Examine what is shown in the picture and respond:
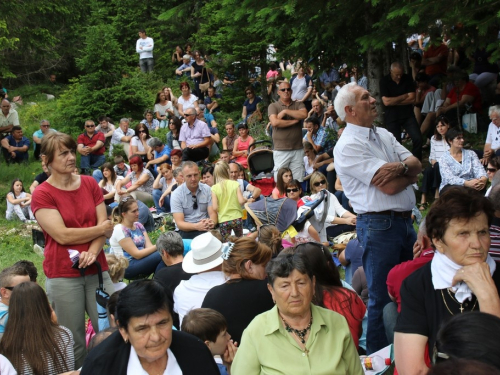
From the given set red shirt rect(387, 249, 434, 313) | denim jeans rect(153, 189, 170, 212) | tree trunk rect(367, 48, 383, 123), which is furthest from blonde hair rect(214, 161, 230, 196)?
red shirt rect(387, 249, 434, 313)

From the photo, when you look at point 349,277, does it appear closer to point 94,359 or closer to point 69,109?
point 94,359

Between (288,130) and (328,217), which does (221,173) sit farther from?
(288,130)

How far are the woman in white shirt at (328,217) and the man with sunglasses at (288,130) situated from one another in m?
2.09

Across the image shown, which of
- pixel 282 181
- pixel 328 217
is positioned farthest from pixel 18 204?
pixel 328 217

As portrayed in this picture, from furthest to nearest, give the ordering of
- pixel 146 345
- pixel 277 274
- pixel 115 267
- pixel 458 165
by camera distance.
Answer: pixel 458 165 → pixel 115 267 → pixel 277 274 → pixel 146 345

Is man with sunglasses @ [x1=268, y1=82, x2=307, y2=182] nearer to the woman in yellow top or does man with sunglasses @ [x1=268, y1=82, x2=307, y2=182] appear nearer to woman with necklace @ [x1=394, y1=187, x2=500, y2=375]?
the woman in yellow top

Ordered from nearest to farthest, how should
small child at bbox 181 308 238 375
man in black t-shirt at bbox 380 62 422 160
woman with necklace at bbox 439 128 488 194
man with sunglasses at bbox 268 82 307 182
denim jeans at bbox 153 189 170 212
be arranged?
small child at bbox 181 308 238 375 < woman with necklace at bbox 439 128 488 194 < man in black t-shirt at bbox 380 62 422 160 < man with sunglasses at bbox 268 82 307 182 < denim jeans at bbox 153 189 170 212

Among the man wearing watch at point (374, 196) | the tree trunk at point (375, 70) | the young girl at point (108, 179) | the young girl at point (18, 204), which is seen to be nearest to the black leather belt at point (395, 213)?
the man wearing watch at point (374, 196)

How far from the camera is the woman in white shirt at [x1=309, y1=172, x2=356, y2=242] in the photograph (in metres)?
8.75

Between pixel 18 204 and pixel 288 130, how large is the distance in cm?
585

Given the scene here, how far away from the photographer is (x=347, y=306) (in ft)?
16.0

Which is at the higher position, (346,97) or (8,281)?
(346,97)

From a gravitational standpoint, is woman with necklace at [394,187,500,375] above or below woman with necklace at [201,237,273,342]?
above

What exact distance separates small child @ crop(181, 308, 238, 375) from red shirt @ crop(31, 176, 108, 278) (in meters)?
1.25
